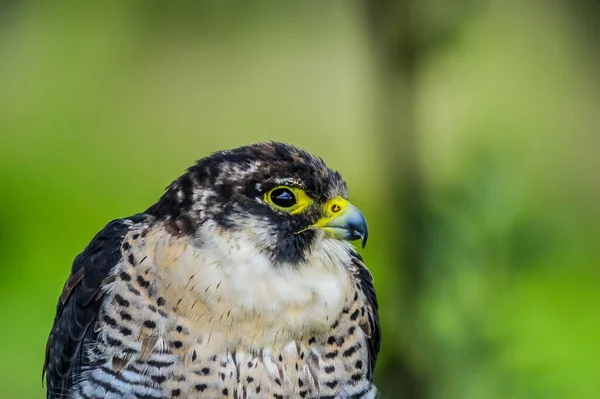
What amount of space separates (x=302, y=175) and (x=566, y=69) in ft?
22.0

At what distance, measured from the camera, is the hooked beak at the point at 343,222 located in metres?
2.83

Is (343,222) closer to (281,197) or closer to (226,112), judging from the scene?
(281,197)

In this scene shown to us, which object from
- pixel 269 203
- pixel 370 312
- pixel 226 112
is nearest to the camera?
pixel 269 203

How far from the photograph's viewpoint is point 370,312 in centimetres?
323

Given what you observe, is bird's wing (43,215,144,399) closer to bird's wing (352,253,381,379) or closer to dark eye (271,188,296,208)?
dark eye (271,188,296,208)

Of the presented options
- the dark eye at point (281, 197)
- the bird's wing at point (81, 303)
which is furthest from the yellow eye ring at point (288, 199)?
the bird's wing at point (81, 303)

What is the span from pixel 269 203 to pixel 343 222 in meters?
0.26

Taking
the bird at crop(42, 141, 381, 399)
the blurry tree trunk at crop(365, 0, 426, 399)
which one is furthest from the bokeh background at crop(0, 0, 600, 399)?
the bird at crop(42, 141, 381, 399)

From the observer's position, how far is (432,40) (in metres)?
3.27

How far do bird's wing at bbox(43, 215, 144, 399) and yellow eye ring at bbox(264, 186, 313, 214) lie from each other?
1.90 feet

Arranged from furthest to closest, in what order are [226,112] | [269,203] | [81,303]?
[226,112] < [81,303] < [269,203]

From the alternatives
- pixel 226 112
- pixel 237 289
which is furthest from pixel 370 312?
pixel 226 112

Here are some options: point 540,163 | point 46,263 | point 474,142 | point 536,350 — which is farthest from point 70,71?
point 474,142

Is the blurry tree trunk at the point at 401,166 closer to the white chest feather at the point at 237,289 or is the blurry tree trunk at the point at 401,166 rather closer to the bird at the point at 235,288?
the bird at the point at 235,288
